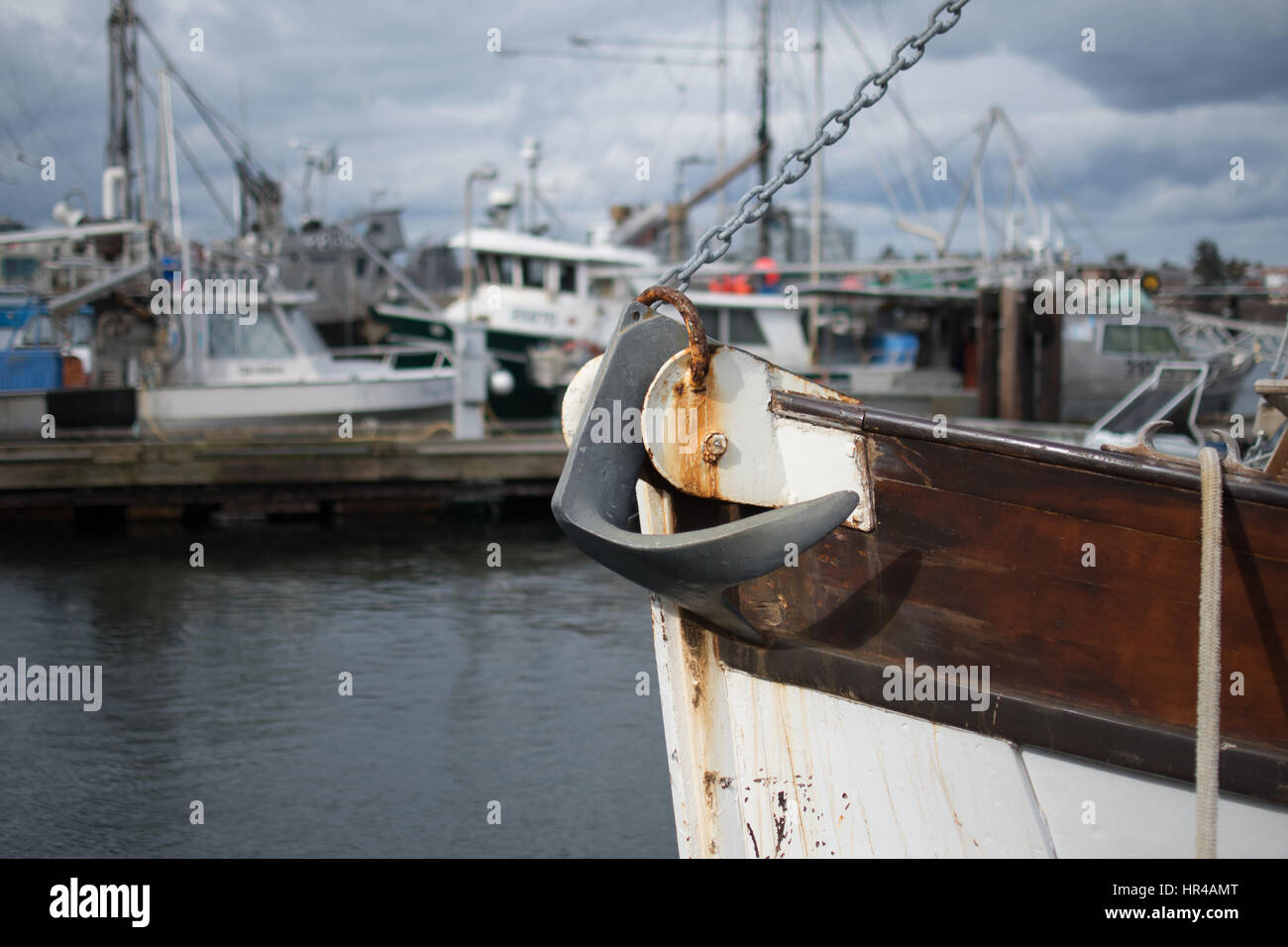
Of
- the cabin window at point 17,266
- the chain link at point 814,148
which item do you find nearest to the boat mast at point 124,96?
the cabin window at point 17,266

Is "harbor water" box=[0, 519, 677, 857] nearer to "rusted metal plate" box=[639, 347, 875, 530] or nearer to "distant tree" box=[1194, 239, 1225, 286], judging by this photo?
"rusted metal plate" box=[639, 347, 875, 530]

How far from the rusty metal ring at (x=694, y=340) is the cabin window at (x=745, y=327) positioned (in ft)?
73.8

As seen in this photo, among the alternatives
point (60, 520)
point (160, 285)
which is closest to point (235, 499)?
point (60, 520)

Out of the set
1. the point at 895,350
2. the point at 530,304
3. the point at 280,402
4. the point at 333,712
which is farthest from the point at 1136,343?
the point at 333,712

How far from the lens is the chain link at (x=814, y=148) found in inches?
132

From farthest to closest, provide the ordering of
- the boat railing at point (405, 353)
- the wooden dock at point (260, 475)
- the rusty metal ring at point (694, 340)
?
the boat railing at point (405, 353), the wooden dock at point (260, 475), the rusty metal ring at point (694, 340)

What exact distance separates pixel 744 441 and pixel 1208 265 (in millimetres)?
45004

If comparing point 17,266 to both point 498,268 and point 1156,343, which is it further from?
point 1156,343

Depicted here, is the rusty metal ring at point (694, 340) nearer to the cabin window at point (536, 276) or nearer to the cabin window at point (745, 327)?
the cabin window at point (745, 327)

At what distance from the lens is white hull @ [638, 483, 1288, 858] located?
3.18m

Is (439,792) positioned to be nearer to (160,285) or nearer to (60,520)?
(60,520)

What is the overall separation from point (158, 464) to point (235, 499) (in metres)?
1.35

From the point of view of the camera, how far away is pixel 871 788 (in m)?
3.39

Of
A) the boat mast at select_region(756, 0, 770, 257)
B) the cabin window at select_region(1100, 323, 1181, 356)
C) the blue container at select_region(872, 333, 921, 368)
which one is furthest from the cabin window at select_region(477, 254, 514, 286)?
the cabin window at select_region(1100, 323, 1181, 356)
